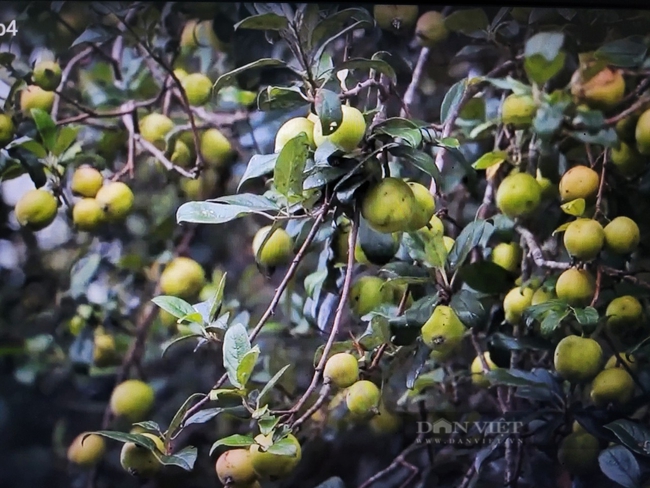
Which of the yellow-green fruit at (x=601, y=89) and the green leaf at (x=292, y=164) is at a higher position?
the green leaf at (x=292, y=164)

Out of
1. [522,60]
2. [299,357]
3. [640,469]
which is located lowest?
[640,469]

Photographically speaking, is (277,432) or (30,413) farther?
(30,413)

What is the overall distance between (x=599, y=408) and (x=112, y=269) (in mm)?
557

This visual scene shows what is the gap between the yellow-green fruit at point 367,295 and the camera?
0.79 meters

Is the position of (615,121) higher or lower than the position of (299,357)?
higher

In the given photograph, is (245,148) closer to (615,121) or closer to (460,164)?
(460,164)

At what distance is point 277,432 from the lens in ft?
2.33

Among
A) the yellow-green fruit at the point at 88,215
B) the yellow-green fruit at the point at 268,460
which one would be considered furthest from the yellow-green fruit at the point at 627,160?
the yellow-green fruit at the point at 88,215

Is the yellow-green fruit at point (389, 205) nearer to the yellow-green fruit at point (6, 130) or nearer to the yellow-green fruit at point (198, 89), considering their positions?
the yellow-green fruit at point (198, 89)

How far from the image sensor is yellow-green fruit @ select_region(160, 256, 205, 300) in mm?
838

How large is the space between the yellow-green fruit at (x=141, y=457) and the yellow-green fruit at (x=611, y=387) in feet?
1.46

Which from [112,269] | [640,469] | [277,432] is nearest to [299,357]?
[277,432]

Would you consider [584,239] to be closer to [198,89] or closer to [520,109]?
[520,109]

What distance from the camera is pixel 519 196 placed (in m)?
0.82
